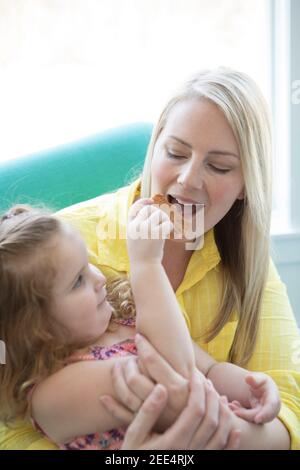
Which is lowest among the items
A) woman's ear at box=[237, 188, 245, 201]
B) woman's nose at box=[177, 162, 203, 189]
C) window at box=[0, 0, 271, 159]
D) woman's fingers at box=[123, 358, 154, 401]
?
woman's fingers at box=[123, 358, 154, 401]

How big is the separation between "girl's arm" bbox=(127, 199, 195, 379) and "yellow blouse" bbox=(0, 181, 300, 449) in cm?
20

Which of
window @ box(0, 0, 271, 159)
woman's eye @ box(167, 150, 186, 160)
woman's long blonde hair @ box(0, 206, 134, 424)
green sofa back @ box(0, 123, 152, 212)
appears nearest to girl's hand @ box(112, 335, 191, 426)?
woman's long blonde hair @ box(0, 206, 134, 424)

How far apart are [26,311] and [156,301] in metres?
0.18

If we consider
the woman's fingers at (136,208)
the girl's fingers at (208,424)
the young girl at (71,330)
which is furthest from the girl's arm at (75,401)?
the woman's fingers at (136,208)

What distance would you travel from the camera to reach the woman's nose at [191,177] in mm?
1009

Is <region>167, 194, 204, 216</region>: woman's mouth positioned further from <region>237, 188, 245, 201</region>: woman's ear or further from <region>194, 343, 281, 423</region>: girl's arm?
<region>194, 343, 281, 423</region>: girl's arm

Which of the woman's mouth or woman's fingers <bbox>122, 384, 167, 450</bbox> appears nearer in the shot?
woman's fingers <bbox>122, 384, 167, 450</bbox>

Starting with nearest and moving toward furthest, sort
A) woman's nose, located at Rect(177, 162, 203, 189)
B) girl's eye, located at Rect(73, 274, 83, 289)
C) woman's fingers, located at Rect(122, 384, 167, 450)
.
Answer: woman's fingers, located at Rect(122, 384, 167, 450)
girl's eye, located at Rect(73, 274, 83, 289)
woman's nose, located at Rect(177, 162, 203, 189)

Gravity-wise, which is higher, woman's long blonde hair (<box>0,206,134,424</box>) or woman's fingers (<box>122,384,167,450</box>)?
woman's long blonde hair (<box>0,206,134,424</box>)

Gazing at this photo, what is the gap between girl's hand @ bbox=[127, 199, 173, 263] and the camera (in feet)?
2.79

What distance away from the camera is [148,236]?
85cm

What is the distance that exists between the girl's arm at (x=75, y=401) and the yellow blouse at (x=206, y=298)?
240mm

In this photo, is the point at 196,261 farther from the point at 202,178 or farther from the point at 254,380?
the point at 254,380

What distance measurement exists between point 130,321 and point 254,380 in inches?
8.0
